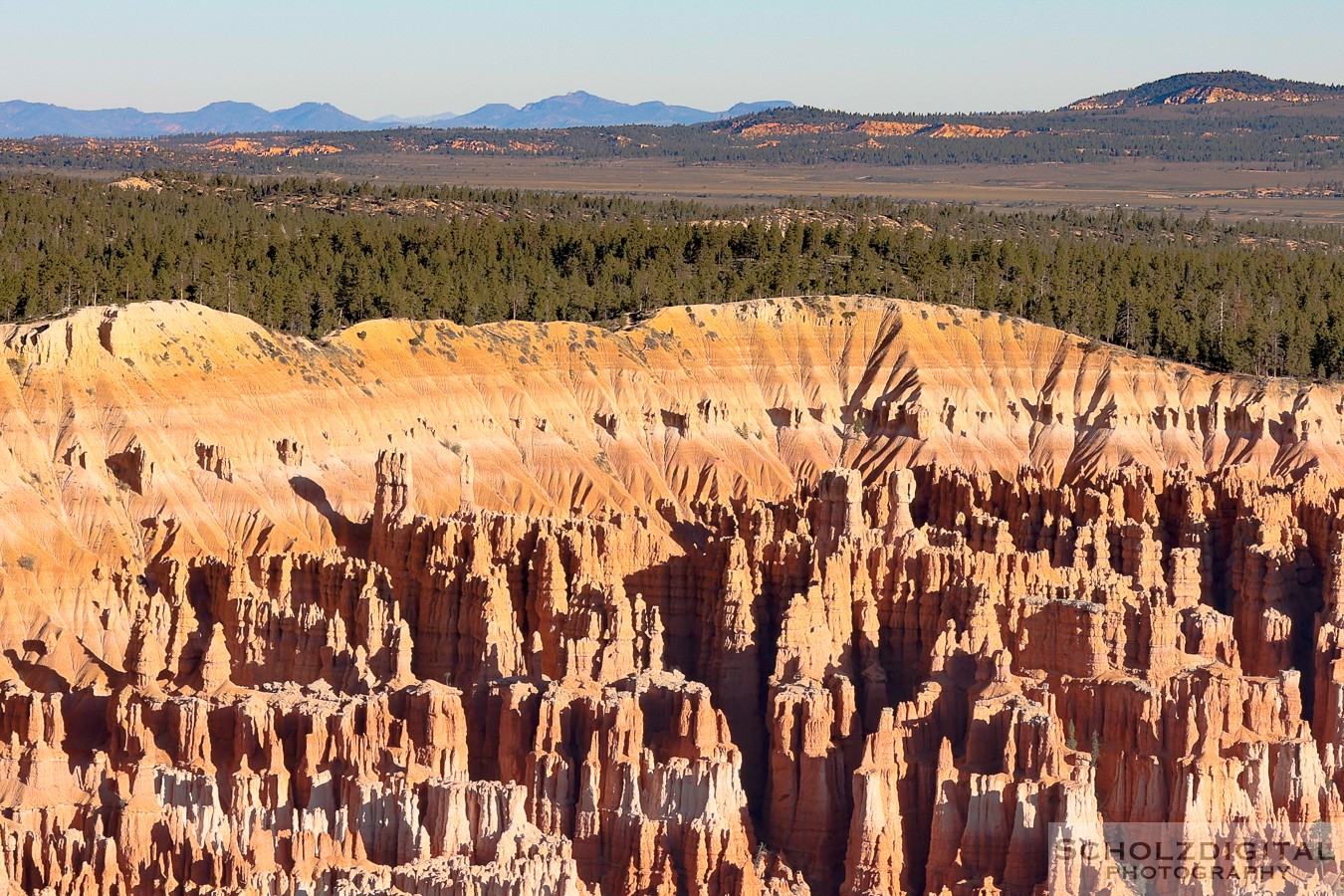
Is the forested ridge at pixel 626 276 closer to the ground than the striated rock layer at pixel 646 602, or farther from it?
farther from it

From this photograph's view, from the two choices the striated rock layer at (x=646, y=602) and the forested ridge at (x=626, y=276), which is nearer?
the striated rock layer at (x=646, y=602)

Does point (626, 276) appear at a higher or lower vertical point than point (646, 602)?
higher

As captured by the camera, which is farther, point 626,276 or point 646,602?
point 626,276

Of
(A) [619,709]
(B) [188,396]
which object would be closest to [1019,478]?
(B) [188,396]

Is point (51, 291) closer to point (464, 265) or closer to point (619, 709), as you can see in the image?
point (464, 265)
